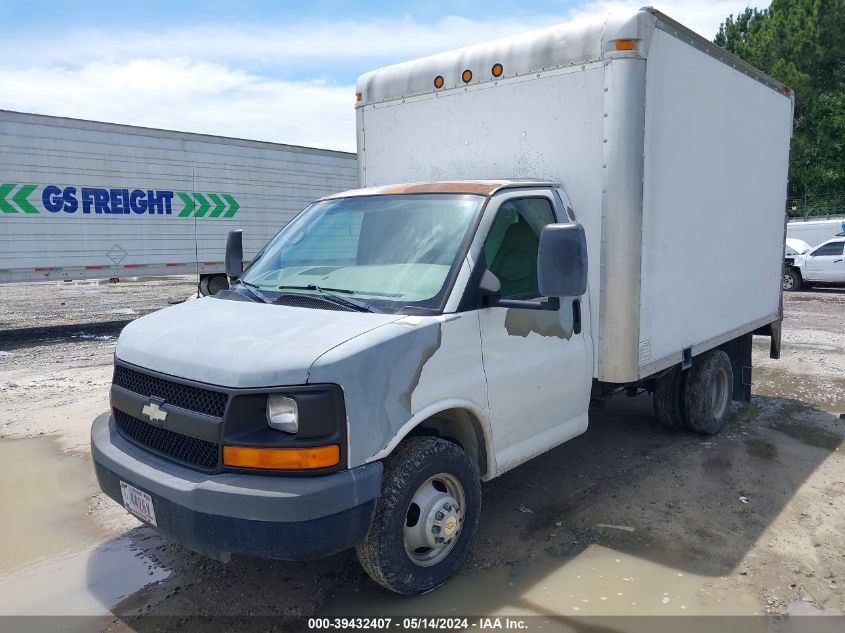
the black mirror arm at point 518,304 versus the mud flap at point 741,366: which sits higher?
the black mirror arm at point 518,304

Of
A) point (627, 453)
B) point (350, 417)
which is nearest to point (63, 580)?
point (350, 417)

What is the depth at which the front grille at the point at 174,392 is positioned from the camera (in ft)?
10.1

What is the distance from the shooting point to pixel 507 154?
4816 mm

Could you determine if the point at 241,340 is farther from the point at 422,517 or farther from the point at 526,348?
the point at 526,348

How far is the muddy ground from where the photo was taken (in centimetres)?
354

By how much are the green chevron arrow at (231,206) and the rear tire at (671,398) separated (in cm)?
1127

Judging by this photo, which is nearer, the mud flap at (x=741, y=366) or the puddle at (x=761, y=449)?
the puddle at (x=761, y=449)

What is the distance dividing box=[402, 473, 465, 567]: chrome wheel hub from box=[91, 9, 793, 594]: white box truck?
→ 0.05 feet

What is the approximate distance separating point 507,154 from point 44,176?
10.4 metres

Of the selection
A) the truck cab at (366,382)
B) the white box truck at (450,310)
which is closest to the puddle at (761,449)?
the white box truck at (450,310)

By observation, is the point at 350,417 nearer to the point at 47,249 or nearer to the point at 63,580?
the point at 63,580

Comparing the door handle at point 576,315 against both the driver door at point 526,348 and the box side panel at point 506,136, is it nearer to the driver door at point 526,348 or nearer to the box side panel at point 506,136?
the driver door at point 526,348

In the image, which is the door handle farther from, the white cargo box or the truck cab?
the white cargo box

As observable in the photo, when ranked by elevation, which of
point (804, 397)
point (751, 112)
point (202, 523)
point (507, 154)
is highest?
point (751, 112)
